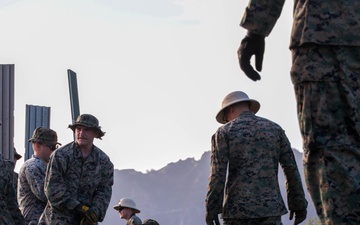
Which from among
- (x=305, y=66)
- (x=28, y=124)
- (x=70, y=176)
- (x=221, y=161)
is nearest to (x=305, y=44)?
(x=305, y=66)

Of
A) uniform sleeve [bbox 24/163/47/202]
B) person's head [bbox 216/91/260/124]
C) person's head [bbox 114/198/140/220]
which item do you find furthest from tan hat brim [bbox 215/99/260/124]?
person's head [bbox 114/198/140/220]

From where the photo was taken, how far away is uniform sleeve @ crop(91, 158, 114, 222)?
1044 cm

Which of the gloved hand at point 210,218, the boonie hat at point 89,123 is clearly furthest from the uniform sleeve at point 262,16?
the boonie hat at point 89,123

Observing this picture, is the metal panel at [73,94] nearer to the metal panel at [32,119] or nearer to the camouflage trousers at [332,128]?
the metal panel at [32,119]

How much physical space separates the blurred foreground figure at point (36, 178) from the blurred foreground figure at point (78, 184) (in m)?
1.07

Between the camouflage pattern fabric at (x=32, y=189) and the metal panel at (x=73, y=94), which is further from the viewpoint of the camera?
the metal panel at (x=73, y=94)

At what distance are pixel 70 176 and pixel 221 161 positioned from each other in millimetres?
2494

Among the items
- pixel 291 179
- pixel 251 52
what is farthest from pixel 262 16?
pixel 291 179

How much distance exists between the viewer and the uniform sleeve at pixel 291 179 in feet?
28.3

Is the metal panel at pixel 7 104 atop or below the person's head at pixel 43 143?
atop

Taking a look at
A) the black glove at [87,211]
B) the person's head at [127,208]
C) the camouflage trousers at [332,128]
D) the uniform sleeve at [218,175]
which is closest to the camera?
the camouflage trousers at [332,128]

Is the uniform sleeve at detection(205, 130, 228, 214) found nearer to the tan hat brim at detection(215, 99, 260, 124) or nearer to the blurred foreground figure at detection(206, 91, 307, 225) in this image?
the blurred foreground figure at detection(206, 91, 307, 225)

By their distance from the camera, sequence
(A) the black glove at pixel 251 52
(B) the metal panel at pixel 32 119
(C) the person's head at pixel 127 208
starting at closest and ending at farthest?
(A) the black glove at pixel 251 52
(C) the person's head at pixel 127 208
(B) the metal panel at pixel 32 119

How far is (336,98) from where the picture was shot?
491cm
